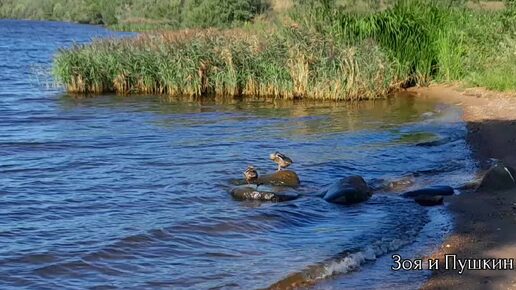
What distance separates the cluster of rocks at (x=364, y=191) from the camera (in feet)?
33.2

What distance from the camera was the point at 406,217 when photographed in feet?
31.1

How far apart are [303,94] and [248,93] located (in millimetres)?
2012

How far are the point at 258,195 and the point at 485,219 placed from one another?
3401mm

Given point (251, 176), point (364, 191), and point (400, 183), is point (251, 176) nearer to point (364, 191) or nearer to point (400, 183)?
point (364, 191)

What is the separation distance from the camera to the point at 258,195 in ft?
35.1

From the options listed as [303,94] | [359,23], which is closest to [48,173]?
[303,94]

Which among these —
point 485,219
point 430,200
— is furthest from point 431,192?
point 485,219

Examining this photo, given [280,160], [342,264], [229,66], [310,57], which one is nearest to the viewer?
[342,264]

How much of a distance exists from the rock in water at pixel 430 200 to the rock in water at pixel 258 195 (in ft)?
6.11

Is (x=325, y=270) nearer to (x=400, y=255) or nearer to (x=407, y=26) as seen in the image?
(x=400, y=255)

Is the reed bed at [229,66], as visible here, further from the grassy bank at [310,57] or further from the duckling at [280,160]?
the duckling at [280,160]

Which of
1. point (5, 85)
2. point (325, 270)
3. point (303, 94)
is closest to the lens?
point (325, 270)

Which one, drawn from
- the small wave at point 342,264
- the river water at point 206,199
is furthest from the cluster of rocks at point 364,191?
the small wave at point 342,264

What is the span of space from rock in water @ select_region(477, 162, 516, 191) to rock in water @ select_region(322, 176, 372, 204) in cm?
166
